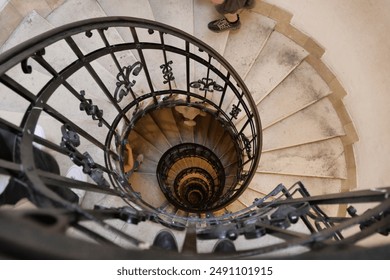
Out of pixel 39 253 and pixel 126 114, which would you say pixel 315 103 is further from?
pixel 39 253

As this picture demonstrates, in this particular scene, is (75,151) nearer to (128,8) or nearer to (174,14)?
(128,8)

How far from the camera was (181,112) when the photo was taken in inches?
184

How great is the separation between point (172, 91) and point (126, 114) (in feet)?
2.04

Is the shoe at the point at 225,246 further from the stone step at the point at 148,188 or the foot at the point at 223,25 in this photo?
the stone step at the point at 148,188

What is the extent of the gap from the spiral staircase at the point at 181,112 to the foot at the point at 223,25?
0.12m

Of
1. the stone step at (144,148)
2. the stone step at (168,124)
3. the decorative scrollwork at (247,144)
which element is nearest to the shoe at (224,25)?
the decorative scrollwork at (247,144)

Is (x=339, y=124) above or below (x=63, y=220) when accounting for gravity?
above

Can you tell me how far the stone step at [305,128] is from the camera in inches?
177

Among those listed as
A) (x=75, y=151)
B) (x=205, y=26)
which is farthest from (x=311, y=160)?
(x=75, y=151)

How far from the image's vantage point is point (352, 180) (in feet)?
14.7

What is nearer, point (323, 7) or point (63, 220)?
point (63, 220)

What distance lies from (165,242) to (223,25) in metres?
3.10
